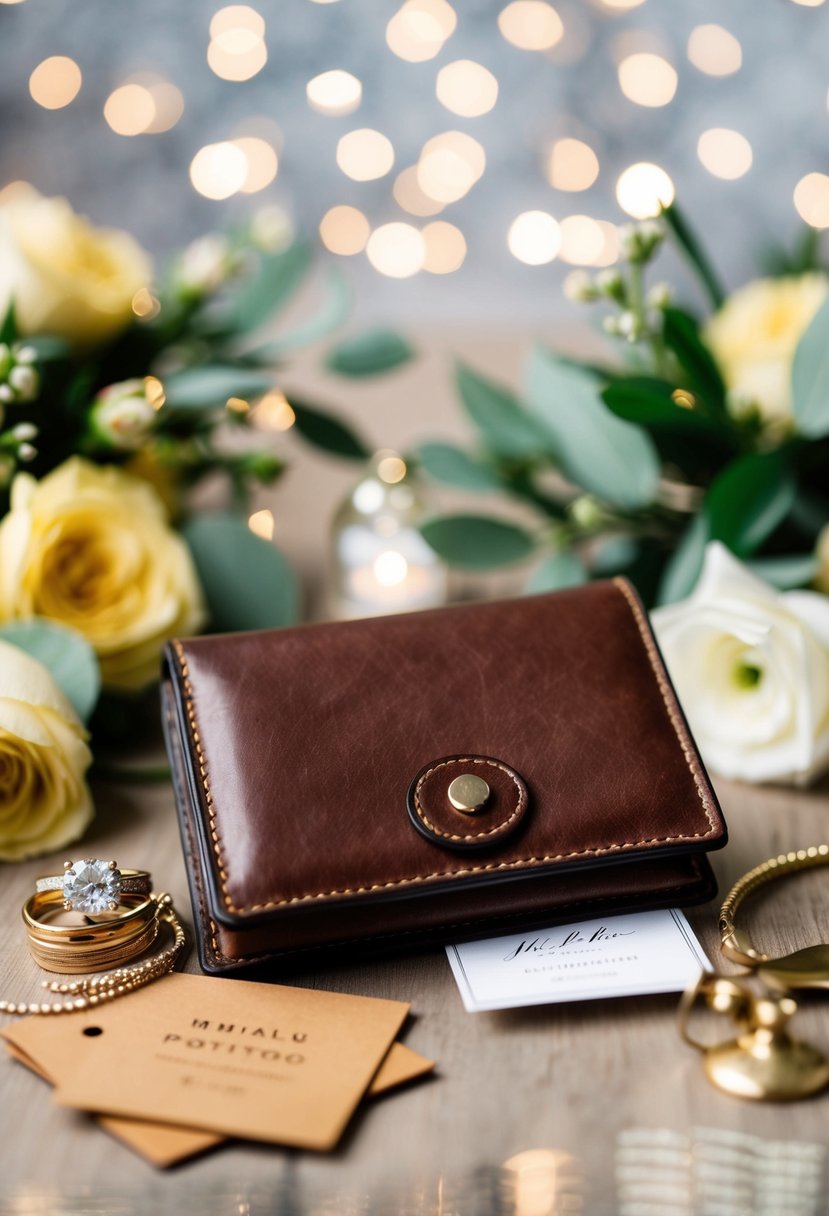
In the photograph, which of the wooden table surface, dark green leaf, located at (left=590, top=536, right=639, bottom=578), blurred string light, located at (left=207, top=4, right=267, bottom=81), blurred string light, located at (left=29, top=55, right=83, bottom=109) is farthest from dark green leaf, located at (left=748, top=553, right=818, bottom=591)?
Answer: blurred string light, located at (left=29, top=55, right=83, bottom=109)

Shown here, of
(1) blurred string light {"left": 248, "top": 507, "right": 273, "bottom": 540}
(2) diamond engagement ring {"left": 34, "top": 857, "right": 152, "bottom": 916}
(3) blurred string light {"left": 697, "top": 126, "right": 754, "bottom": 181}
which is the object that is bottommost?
(1) blurred string light {"left": 248, "top": 507, "right": 273, "bottom": 540}

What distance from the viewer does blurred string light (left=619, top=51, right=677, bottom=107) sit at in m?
1.69

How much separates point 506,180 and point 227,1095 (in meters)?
1.54

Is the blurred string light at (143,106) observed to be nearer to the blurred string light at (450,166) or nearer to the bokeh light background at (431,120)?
the bokeh light background at (431,120)

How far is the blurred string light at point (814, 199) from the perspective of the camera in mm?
1717

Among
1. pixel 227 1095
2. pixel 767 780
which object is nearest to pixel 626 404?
pixel 767 780

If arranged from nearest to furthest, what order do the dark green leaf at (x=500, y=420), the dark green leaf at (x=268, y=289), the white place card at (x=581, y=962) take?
1. the white place card at (x=581, y=962)
2. the dark green leaf at (x=500, y=420)
3. the dark green leaf at (x=268, y=289)

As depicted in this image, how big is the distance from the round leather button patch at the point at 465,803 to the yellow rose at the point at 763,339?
0.42 meters

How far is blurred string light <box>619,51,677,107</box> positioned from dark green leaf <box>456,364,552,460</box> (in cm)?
89

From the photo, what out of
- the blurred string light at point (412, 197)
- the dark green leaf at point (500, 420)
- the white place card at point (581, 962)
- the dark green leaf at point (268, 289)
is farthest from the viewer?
the blurred string light at point (412, 197)

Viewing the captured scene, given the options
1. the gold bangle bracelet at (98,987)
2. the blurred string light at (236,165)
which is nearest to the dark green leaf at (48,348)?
the gold bangle bracelet at (98,987)

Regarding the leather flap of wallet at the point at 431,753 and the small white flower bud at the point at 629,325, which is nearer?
the leather flap of wallet at the point at 431,753

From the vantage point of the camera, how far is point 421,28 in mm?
1679

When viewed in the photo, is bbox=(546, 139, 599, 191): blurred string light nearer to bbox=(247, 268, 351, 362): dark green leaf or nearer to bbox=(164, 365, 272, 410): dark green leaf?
bbox=(247, 268, 351, 362): dark green leaf
